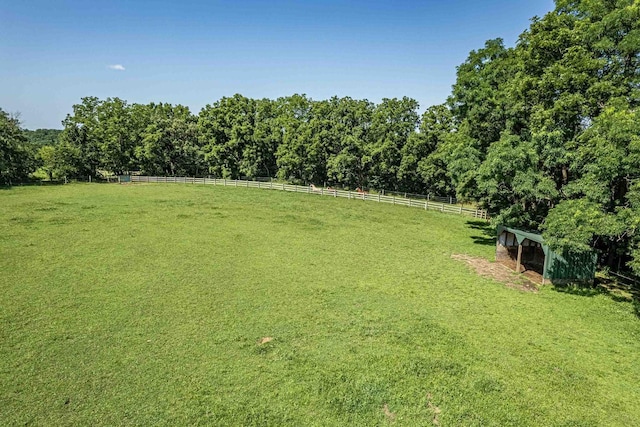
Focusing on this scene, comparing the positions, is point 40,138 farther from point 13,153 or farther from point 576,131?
point 576,131

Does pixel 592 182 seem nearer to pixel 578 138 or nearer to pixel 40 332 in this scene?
pixel 578 138

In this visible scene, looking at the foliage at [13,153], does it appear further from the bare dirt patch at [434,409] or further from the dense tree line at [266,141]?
the bare dirt patch at [434,409]

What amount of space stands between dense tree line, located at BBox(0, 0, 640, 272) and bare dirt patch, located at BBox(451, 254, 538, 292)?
2346 mm

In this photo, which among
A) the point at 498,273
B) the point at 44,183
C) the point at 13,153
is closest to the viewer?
the point at 498,273

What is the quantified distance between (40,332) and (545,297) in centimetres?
1664

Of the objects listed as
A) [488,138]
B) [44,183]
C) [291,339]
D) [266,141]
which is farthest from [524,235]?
[44,183]

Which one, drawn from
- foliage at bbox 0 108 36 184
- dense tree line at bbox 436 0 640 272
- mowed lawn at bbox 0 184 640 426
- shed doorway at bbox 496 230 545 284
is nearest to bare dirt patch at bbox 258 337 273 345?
mowed lawn at bbox 0 184 640 426

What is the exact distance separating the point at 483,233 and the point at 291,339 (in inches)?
719

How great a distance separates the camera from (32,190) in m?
35.9

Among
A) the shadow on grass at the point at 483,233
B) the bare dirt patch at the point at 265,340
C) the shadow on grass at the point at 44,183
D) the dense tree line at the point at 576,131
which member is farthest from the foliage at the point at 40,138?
the dense tree line at the point at 576,131

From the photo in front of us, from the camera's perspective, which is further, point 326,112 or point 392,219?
point 326,112

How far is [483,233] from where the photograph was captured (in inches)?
945

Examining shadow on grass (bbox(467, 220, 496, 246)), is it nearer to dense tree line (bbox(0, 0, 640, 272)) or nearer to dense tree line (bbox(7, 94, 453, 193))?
dense tree line (bbox(0, 0, 640, 272))

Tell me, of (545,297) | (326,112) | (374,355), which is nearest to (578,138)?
(545,297)
